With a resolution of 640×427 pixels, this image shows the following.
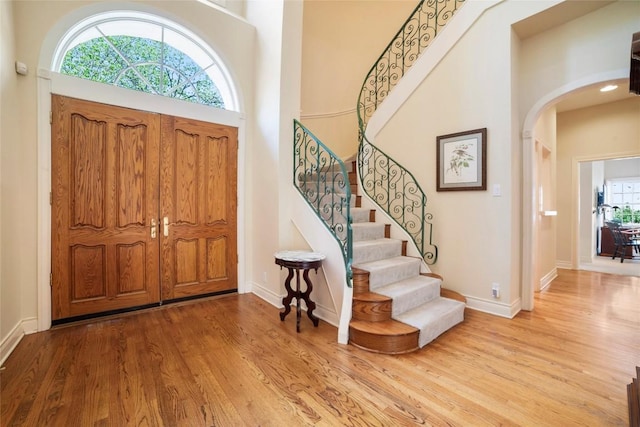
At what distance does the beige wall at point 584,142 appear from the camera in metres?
4.58

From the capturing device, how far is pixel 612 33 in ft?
8.76

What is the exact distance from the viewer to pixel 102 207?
2877 millimetres

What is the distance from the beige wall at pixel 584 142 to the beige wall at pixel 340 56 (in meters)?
3.86

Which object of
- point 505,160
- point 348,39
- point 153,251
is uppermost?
point 348,39

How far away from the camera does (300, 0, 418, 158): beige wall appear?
16.4 ft

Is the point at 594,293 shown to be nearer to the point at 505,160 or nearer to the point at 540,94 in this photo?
the point at 505,160

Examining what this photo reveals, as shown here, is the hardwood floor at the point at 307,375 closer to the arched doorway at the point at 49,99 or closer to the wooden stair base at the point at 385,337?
the wooden stair base at the point at 385,337

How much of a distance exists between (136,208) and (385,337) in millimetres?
2956

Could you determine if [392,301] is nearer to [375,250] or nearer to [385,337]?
[385,337]

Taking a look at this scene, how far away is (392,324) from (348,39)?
5.21m

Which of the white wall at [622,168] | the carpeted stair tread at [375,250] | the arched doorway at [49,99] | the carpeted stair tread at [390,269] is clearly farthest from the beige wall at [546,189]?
the white wall at [622,168]

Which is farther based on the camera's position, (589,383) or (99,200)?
(99,200)

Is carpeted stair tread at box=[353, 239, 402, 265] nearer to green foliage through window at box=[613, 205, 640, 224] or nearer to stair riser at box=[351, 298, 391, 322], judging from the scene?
stair riser at box=[351, 298, 391, 322]

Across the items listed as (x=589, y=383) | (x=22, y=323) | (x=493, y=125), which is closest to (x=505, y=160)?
(x=493, y=125)
